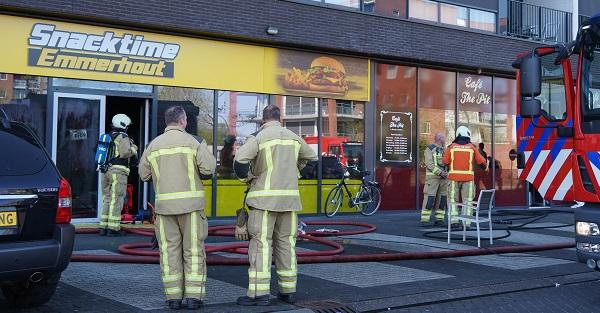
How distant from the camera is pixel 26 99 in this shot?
11320mm

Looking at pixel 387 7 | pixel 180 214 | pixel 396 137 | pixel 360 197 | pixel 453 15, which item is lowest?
pixel 360 197

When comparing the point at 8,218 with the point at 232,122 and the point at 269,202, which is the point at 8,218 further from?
the point at 232,122

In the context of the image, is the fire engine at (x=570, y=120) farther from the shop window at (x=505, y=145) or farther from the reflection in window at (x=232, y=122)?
the shop window at (x=505, y=145)

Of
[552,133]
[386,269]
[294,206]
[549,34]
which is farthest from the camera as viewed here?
[549,34]

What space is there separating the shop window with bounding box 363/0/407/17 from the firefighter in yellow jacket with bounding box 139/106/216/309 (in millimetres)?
10153

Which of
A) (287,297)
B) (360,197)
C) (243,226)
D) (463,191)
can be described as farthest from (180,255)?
(360,197)

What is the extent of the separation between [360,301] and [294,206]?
1210mm

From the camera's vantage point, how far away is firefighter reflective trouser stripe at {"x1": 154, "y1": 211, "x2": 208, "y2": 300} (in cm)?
575

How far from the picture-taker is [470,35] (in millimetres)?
16656

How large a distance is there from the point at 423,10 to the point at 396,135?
10.5 feet

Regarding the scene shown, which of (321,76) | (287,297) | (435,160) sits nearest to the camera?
(287,297)

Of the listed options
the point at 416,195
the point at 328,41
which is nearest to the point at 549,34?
the point at 416,195

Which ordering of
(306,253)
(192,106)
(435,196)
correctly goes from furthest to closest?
(192,106) → (435,196) → (306,253)

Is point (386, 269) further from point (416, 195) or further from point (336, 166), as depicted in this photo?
point (416, 195)
